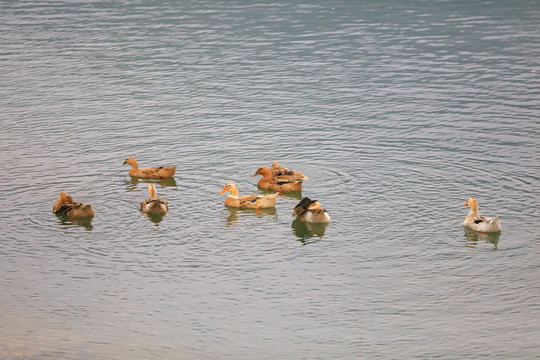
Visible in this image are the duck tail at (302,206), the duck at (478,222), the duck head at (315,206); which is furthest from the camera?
the duck tail at (302,206)

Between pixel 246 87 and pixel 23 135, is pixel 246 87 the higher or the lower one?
the higher one

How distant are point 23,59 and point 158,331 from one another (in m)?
30.4

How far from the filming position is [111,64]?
45781 mm

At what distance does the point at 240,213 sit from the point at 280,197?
7.33ft

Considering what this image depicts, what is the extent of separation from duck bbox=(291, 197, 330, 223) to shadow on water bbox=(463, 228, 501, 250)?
3871 mm

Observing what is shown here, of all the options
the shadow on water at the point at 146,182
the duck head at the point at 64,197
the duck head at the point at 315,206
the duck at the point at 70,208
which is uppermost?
the shadow on water at the point at 146,182

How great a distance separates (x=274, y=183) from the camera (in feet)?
95.3

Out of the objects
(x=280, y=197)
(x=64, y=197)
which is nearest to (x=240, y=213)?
(x=280, y=197)

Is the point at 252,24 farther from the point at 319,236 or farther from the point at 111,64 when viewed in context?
the point at 319,236

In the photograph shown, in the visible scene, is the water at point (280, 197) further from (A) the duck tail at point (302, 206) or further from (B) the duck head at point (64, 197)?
(B) the duck head at point (64, 197)

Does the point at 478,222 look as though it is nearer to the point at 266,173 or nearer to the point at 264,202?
the point at 264,202

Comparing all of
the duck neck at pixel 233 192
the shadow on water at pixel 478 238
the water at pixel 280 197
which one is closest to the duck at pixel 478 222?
the shadow on water at pixel 478 238

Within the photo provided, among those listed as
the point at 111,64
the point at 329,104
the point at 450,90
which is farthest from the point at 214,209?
the point at 111,64

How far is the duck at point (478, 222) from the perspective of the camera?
2475 cm
